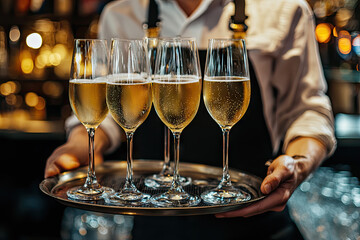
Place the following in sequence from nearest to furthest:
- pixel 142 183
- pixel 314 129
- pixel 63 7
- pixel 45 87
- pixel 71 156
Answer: pixel 142 183, pixel 71 156, pixel 314 129, pixel 63 7, pixel 45 87

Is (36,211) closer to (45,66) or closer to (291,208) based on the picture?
(45,66)

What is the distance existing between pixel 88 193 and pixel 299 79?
0.96 m

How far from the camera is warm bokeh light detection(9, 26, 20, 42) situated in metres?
4.07

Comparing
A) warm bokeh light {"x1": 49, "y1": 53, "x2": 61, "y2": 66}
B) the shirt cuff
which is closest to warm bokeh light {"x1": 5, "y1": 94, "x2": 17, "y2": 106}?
warm bokeh light {"x1": 49, "y1": 53, "x2": 61, "y2": 66}

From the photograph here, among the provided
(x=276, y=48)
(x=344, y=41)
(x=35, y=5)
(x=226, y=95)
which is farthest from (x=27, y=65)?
(x=226, y=95)

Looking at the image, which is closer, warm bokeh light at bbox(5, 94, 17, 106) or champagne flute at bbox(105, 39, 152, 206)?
champagne flute at bbox(105, 39, 152, 206)

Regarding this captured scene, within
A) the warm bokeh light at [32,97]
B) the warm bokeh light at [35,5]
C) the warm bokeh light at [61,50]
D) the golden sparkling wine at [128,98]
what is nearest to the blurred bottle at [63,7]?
the warm bokeh light at [35,5]

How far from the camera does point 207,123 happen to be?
1893mm

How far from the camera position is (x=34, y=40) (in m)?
4.07

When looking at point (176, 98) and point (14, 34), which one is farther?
point (14, 34)

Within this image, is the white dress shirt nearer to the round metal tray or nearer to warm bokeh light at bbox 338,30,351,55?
the round metal tray

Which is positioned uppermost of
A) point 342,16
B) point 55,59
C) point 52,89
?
point 342,16

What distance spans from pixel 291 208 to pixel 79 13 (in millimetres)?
2642

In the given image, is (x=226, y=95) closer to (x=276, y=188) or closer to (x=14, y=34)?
(x=276, y=188)
